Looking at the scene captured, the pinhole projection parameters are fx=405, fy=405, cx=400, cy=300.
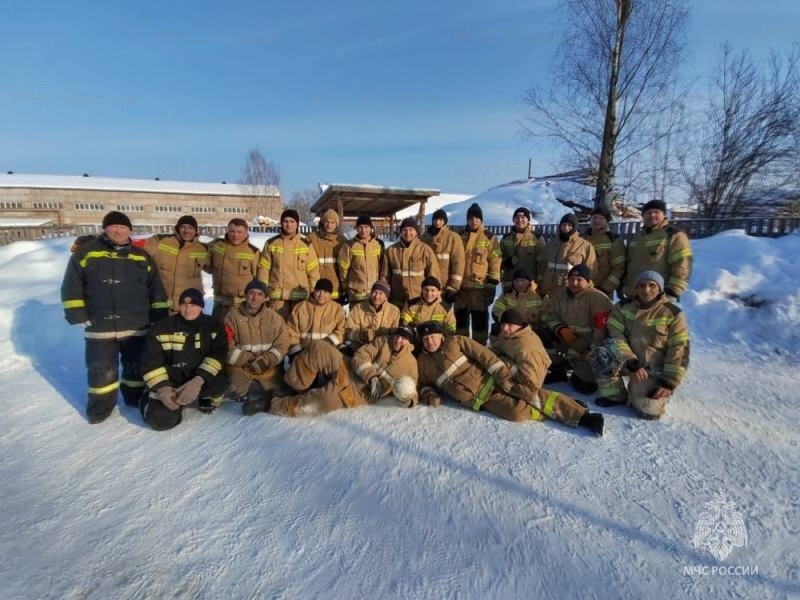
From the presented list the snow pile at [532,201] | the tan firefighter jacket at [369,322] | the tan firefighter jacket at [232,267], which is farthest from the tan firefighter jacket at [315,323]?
the snow pile at [532,201]

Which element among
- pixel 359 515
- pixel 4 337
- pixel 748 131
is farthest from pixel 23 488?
pixel 748 131

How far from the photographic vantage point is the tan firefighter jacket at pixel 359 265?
4.97 metres

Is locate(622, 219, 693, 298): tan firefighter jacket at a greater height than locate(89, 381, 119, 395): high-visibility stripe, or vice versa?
locate(622, 219, 693, 298): tan firefighter jacket

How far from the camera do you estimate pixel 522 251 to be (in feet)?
17.9

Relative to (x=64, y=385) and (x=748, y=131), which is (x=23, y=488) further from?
(x=748, y=131)

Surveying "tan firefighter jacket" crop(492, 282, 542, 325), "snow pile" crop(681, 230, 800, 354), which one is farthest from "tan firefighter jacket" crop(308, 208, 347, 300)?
"snow pile" crop(681, 230, 800, 354)

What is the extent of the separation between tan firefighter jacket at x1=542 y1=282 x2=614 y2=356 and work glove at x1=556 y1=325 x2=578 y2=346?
0.04 m

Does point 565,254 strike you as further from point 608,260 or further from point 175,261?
point 175,261

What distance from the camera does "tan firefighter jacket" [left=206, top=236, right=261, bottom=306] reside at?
477 cm

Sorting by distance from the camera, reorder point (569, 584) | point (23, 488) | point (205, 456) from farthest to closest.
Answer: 1. point (205, 456)
2. point (23, 488)
3. point (569, 584)

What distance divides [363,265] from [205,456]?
2670mm

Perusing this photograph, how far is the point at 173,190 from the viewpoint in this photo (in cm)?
4053

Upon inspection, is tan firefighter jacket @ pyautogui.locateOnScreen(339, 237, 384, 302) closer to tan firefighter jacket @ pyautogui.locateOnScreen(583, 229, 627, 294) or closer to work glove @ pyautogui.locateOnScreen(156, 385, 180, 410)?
work glove @ pyautogui.locateOnScreen(156, 385, 180, 410)

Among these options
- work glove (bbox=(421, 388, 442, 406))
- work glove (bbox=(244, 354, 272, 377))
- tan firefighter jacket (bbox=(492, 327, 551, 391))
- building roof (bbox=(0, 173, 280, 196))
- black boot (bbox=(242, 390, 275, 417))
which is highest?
building roof (bbox=(0, 173, 280, 196))
